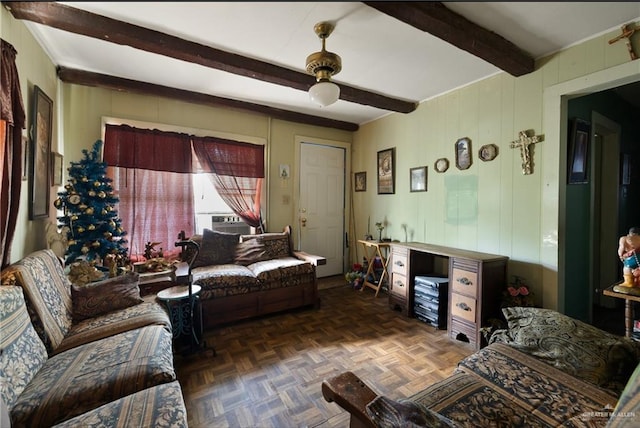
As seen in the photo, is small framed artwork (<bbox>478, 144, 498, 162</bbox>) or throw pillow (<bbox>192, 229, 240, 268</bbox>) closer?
small framed artwork (<bbox>478, 144, 498, 162</bbox>)

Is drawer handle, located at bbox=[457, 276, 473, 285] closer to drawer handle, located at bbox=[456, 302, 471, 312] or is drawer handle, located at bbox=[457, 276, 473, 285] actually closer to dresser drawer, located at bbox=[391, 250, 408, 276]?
drawer handle, located at bbox=[456, 302, 471, 312]

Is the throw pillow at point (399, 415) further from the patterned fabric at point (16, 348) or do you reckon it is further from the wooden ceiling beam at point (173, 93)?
the wooden ceiling beam at point (173, 93)

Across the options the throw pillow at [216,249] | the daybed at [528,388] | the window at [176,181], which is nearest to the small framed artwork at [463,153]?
the daybed at [528,388]

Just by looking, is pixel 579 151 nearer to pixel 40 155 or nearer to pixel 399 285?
pixel 399 285

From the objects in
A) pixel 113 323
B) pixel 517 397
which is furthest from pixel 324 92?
pixel 113 323

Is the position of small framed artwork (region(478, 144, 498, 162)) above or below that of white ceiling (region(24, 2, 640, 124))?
below

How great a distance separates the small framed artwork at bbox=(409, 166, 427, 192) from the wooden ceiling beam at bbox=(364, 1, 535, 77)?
1337 mm

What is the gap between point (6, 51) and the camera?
1573 mm

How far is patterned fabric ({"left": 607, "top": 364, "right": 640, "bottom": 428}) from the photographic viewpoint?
0.65 metres

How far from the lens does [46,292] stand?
5.37 feet

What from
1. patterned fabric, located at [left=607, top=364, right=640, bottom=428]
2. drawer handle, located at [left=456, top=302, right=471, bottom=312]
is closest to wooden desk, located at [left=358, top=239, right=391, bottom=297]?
drawer handle, located at [left=456, top=302, right=471, bottom=312]

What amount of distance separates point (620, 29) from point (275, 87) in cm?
289

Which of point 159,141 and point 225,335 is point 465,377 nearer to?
point 225,335

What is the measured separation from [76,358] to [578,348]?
254 centimetres
